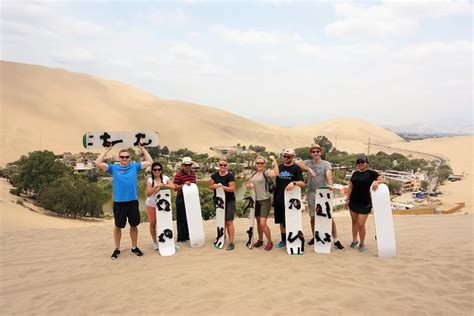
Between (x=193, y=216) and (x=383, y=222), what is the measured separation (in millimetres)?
3428

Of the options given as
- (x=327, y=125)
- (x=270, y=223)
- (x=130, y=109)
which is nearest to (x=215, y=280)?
(x=270, y=223)

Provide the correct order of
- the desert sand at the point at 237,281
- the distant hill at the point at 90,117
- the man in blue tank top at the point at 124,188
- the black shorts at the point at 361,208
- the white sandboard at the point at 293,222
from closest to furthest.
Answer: the desert sand at the point at 237,281
the man in blue tank top at the point at 124,188
the black shorts at the point at 361,208
the white sandboard at the point at 293,222
the distant hill at the point at 90,117

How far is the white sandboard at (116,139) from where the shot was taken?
648 centimetres

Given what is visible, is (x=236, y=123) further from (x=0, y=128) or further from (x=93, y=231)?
(x=93, y=231)

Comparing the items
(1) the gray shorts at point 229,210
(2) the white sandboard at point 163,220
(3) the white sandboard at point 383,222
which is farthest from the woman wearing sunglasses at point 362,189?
(2) the white sandboard at point 163,220

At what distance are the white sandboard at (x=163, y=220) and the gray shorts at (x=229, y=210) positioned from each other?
1.03 metres

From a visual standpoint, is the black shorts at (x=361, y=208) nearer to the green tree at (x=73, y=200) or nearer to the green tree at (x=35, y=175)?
the green tree at (x=73, y=200)

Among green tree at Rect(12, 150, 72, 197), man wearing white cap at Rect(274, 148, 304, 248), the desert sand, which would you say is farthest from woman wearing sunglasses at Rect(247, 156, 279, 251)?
green tree at Rect(12, 150, 72, 197)

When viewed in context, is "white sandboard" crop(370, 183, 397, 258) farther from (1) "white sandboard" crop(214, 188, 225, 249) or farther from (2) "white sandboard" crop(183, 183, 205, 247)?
(2) "white sandboard" crop(183, 183, 205, 247)

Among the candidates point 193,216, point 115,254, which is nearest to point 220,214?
point 193,216

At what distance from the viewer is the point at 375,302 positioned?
14.3 feet

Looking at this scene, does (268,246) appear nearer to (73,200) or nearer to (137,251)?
(137,251)

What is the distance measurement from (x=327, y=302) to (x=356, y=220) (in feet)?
7.45

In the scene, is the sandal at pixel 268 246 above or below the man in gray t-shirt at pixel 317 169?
below
